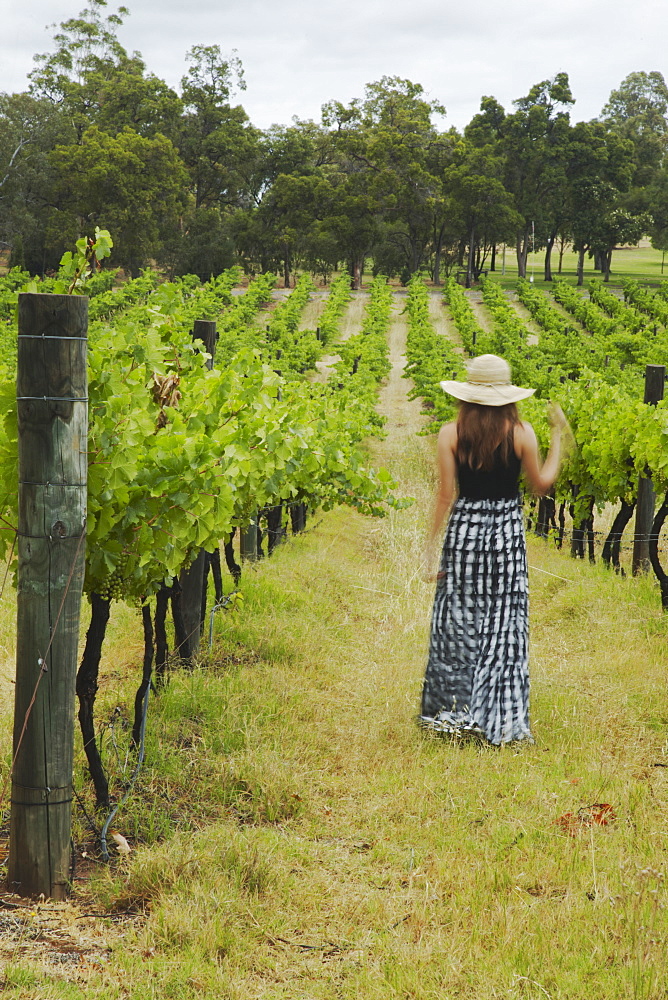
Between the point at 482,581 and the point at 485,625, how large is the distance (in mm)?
202

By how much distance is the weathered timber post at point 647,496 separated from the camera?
7215 millimetres

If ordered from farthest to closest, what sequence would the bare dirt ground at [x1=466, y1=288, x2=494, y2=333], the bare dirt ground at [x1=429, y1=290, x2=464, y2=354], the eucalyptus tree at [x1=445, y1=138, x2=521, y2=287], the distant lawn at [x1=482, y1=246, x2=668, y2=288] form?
the distant lawn at [x1=482, y1=246, x2=668, y2=288] → the eucalyptus tree at [x1=445, y1=138, x2=521, y2=287] → the bare dirt ground at [x1=466, y1=288, x2=494, y2=333] → the bare dirt ground at [x1=429, y1=290, x2=464, y2=354]

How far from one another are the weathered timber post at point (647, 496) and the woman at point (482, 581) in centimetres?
339

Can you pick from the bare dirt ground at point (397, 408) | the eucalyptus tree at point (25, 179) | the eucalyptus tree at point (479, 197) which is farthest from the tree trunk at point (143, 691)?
the eucalyptus tree at point (479, 197)

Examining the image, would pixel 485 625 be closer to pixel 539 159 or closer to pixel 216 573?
pixel 216 573

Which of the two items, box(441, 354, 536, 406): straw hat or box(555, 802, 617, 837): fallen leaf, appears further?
box(441, 354, 536, 406): straw hat

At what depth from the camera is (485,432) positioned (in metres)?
3.86

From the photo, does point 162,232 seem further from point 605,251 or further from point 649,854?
point 649,854

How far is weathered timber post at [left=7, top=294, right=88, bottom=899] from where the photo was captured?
2.53m

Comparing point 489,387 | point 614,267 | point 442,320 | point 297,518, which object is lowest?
point 297,518

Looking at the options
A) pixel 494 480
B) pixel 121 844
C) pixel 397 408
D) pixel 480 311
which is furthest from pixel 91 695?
pixel 480 311

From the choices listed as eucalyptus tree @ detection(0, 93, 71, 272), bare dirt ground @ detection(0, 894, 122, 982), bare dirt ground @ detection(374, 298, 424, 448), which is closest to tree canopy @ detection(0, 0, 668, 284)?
eucalyptus tree @ detection(0, 93, 71, 272)

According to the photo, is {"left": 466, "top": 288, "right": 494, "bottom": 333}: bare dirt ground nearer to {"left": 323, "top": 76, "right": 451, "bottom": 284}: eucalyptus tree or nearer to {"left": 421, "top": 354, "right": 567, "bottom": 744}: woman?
{"left": 323, "top": 76, "right": 451, "bottom": 284}: eucalyptus tree

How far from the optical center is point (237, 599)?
5242mm
